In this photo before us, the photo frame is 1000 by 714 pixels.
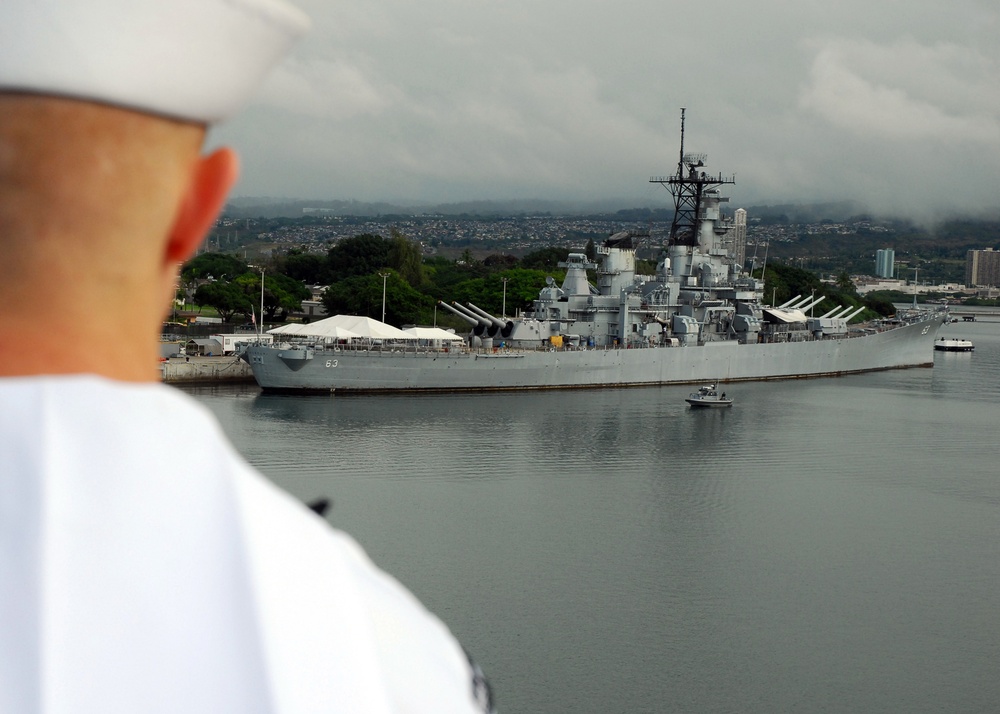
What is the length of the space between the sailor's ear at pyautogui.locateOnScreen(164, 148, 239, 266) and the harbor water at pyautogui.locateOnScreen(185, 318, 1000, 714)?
8.55 meters

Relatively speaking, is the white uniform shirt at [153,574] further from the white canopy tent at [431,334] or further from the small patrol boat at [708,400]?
the white canopy tent at [431,334]

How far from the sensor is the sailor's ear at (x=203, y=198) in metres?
0.81

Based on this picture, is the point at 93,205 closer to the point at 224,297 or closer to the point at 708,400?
the point at 708,400

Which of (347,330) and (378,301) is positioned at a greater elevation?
(378,301)

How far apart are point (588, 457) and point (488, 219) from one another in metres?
153

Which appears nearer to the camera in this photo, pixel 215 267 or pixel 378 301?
pixel 378 301

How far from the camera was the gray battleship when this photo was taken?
27.0 meters

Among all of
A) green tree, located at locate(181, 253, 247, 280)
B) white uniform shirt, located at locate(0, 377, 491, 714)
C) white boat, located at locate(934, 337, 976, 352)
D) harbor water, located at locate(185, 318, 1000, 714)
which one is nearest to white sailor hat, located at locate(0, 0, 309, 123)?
white uniform shirt, located at locate(0, 377, 491, 714)

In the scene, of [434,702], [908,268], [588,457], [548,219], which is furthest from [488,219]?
[434,702]

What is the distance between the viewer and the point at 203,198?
834 millimetres

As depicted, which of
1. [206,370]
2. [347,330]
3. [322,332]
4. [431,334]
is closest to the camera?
[206,370]

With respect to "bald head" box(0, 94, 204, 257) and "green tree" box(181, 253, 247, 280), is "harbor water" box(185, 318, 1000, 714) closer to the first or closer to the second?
"bald head" box(0, 94, 204, 257)

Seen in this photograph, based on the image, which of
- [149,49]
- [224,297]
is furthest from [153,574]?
[224,297]

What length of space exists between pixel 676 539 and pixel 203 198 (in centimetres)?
1359
